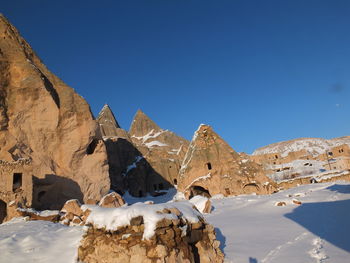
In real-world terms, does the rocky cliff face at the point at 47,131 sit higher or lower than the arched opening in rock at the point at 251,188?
higher

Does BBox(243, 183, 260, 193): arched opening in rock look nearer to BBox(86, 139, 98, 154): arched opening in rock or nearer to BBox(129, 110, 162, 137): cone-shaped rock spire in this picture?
BBox(86, 139, 98, 154): arched opening in rock

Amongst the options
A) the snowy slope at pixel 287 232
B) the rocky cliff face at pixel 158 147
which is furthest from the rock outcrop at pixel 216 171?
the rocky cliff face at pixel 158 147

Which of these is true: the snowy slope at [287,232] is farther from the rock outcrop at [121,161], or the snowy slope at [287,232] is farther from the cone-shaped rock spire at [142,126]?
the cone-shaped rock spire at [142,126]

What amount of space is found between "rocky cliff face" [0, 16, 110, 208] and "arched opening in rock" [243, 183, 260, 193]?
39.7 ft

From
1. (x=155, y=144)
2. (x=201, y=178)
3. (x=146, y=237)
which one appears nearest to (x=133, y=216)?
(x=146, y=237)

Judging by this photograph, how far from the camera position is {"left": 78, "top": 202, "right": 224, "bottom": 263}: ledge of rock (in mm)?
5613

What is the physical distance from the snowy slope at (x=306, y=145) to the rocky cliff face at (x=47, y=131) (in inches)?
2811

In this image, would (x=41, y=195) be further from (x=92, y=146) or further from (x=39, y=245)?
(x=39, y=245)

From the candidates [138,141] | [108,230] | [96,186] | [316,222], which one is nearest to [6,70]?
[96,186]

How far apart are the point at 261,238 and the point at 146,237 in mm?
4259

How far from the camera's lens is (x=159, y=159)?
140ft

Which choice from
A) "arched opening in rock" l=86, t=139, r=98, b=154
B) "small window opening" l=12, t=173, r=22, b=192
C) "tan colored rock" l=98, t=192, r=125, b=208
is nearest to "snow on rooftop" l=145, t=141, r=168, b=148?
"arched opening in rock" l=86, t=139, r=98, b=154

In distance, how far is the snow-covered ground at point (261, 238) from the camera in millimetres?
6598

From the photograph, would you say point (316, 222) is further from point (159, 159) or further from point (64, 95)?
point (159, 159)
